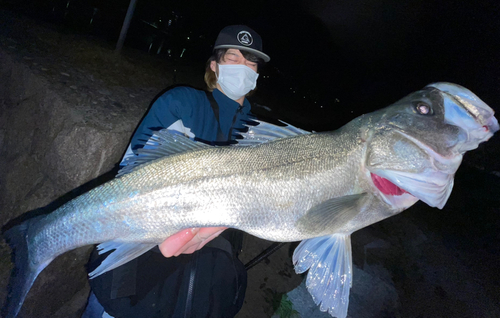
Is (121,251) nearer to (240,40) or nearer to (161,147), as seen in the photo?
(161,147)

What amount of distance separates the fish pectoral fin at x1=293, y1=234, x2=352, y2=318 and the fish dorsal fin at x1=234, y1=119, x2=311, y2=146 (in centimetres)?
88

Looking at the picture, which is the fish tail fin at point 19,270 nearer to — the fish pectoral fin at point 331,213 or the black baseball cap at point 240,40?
the fish pectoral fin at point 331,213

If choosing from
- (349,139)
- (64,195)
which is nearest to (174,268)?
(64,195)

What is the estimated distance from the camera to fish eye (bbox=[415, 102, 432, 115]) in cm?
149

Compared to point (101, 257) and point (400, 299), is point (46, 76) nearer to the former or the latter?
point (101, 257)

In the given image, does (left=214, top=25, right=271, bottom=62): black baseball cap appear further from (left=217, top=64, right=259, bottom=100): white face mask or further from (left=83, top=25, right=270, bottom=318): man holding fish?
(left=217, top=64, right=259, bottom=100): white face mask

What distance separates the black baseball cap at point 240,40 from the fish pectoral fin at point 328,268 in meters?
2.09

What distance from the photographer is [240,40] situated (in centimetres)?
247

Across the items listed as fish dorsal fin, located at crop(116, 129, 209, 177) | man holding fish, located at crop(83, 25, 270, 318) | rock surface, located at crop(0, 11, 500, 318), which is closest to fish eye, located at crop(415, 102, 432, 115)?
man holding fish, located at crop(83, 25, 270, 318)

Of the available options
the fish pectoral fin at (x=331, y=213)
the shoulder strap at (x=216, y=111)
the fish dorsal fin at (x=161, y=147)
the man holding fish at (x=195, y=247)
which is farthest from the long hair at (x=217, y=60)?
the fish pectoral fin at (x=331, y=213)

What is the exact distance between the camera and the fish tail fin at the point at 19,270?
156cm

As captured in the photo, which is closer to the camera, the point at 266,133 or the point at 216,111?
the point at 266,133

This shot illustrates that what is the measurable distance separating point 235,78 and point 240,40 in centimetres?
41

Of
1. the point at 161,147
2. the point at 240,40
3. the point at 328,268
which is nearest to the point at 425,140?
the point at 328,268
